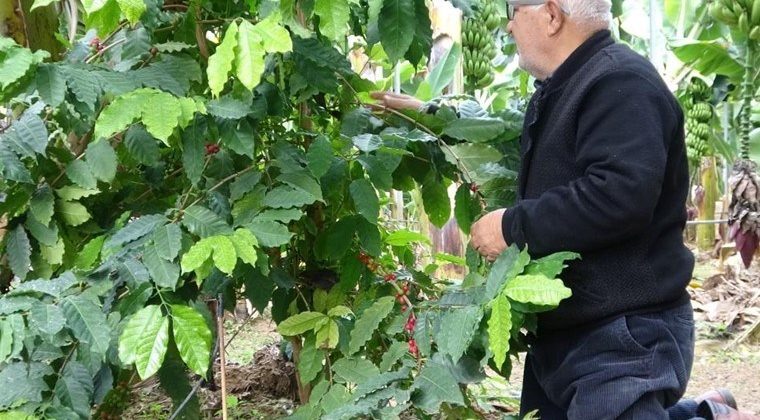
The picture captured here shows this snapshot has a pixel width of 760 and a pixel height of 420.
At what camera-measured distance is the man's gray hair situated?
166 centimetres

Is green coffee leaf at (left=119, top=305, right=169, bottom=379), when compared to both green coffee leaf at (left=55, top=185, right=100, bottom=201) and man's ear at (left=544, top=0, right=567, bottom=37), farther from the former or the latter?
man's ear at (left=544, top=0, right=567, bottom=37)

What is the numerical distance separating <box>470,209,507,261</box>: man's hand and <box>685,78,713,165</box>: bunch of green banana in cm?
531

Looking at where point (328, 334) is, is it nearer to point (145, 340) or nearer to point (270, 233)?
point (270, 233)

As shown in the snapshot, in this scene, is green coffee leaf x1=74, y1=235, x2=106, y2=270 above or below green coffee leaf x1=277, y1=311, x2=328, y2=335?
above

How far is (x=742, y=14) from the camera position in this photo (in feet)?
14.1

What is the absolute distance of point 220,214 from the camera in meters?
1.66

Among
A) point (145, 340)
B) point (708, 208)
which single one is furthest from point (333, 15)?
point (708, 208)

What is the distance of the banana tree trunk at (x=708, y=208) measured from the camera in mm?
11797

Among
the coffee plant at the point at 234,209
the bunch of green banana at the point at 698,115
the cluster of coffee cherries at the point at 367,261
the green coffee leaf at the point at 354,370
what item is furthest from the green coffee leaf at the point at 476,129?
the bunch of green banana at the point at 698,115

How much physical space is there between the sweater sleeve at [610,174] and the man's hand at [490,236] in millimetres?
82

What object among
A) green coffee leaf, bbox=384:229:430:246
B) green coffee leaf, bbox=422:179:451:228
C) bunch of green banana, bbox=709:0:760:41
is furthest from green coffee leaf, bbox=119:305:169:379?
bunch of green banana, bbox=709:0:760:41

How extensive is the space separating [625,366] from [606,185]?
375 mm

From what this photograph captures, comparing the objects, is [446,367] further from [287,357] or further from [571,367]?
[287,357]

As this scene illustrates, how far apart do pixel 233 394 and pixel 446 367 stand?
1897mm
